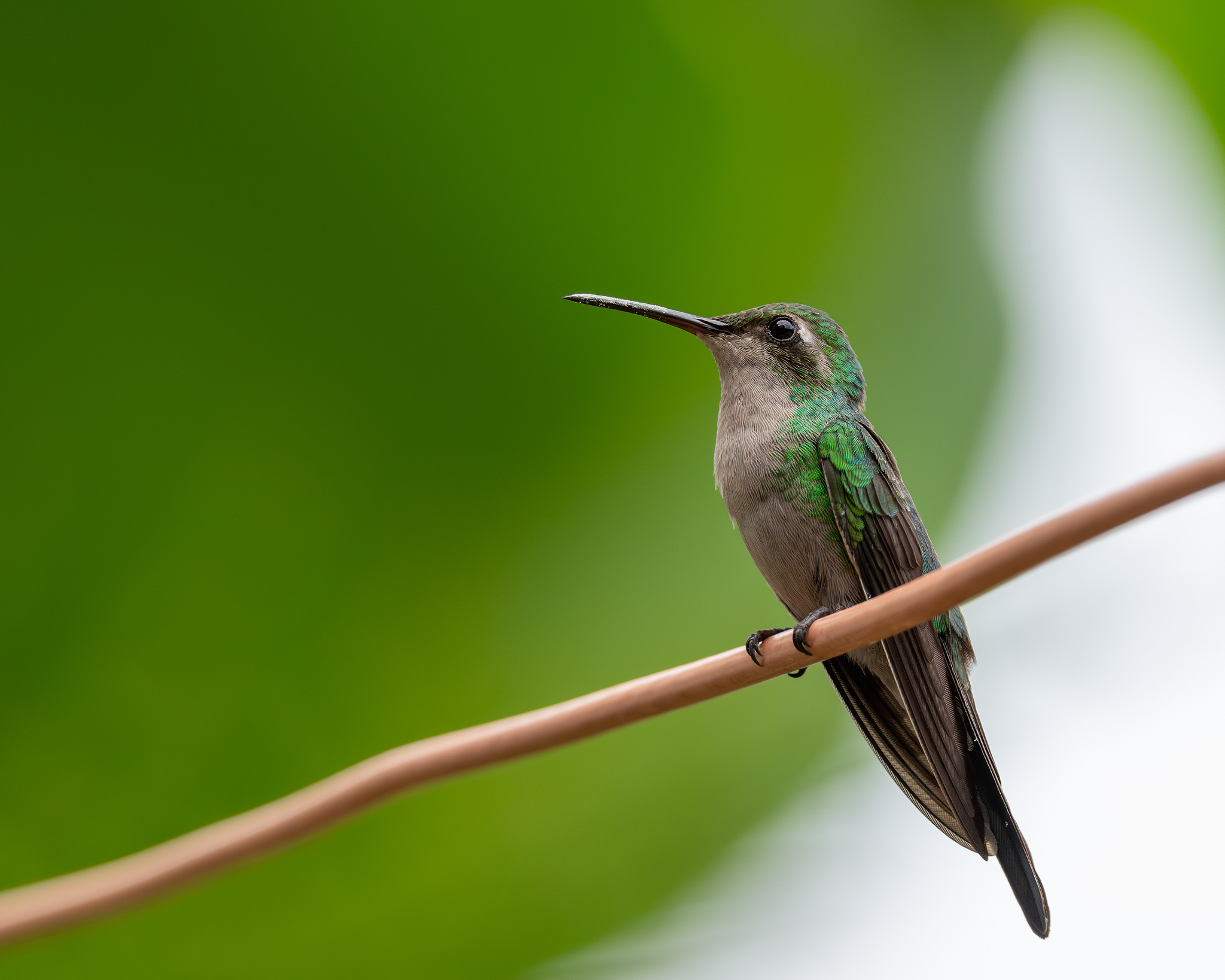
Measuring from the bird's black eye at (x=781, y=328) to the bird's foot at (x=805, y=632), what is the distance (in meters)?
0.31

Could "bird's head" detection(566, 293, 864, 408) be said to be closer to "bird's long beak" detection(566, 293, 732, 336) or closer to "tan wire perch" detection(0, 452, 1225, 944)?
"bird's long beak" detection(566, 293, 732, 336)

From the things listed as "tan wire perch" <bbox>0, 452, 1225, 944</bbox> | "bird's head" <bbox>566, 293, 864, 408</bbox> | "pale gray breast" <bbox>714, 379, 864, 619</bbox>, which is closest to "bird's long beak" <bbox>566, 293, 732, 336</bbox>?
"bird's head" <bbox>566, 293, 864, 408</bbox>

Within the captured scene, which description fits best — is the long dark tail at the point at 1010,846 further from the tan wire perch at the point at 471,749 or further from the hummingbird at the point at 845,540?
the tan wire perch at the point at 471,749

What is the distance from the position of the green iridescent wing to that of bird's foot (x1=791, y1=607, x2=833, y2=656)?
0.06 meters

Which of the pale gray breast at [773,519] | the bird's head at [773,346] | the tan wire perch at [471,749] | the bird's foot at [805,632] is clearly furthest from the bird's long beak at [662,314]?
the tan wire perch at [471,749]

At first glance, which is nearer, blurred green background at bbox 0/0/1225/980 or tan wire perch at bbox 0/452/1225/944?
tan wire perch at bbox 0/452/1225/944

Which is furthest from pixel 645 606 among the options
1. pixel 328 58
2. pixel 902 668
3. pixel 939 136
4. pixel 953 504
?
pixel 939 136

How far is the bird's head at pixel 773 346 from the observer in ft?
3.34

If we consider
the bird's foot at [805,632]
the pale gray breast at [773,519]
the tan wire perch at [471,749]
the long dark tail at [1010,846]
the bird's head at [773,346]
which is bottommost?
the long dark tail at [1010,846]

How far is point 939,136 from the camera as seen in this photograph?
5.80 ft

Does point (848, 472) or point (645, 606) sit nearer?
point (848, 472)

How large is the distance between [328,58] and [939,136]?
3.91ft

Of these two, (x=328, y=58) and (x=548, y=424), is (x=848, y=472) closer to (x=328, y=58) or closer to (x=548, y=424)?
(x=548, y=424)

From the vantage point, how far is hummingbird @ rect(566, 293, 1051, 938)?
797mm
